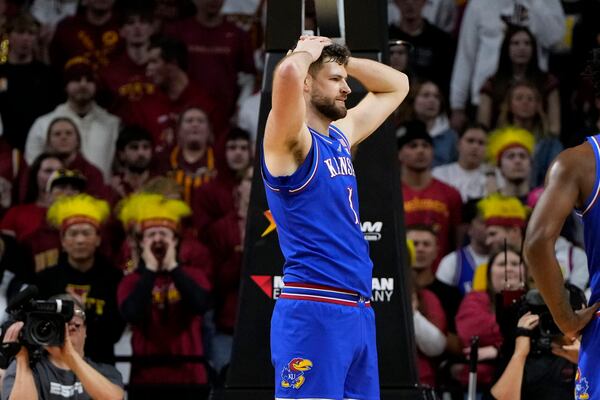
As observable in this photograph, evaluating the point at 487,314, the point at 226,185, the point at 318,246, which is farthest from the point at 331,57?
the point at 226,185

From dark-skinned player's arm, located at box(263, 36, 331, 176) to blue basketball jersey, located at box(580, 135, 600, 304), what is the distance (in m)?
1.08

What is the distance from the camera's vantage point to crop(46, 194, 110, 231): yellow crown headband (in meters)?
8.48

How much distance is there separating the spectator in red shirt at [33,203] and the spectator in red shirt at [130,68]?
48.3 inches

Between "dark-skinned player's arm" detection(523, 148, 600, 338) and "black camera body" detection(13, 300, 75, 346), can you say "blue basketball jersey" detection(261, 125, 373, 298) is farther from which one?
"black camera body" detection(13, 300, 75, 346)

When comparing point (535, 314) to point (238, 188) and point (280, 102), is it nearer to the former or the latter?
point (280, 102)

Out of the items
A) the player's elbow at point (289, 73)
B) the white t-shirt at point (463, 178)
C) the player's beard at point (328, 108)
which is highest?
the player's elbow at point (289, 73)

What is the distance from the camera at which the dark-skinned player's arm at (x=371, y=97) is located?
543 centimetres

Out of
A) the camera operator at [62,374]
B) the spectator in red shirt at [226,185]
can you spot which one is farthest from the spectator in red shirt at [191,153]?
the camera operator at [62,374]

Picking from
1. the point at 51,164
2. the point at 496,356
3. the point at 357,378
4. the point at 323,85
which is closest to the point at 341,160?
the point at 323,85

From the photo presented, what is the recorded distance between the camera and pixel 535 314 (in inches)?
248

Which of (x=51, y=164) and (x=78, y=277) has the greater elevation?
(x=51, y=164)

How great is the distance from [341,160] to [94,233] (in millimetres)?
3661

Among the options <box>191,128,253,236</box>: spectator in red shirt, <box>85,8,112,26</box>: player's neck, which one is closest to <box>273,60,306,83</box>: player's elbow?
<box>191,128,253,236</box>: spectator in red shirt

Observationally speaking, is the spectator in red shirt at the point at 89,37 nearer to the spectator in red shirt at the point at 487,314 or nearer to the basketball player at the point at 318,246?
the spectator in red shirt at the point at 487,314
